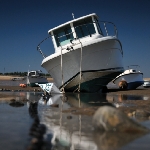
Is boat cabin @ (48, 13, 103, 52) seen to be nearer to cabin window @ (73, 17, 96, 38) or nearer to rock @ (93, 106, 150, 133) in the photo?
cabin window @ (73, 17, 96, 38)

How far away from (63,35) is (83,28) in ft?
5.53

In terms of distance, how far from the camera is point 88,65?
19.7m

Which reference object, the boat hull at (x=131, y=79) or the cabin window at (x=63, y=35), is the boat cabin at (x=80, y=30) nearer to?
the cabin window at (x=63, y=35)

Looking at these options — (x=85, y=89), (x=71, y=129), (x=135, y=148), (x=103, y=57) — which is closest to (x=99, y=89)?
(x=85, y=89)

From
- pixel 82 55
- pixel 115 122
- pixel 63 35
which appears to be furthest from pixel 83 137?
pixel 63 35

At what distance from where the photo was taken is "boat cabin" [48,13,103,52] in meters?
20.2

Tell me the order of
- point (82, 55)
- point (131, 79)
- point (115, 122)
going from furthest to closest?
point (131, 79), point (82, 55), point (115, 122)

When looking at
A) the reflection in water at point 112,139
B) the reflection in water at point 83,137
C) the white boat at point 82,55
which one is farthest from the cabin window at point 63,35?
the reflection in water at point 112,139

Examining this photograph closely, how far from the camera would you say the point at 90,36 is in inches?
794

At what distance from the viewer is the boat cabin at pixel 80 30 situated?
20203mm

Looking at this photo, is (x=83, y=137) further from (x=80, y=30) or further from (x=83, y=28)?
(x=83, y=28)

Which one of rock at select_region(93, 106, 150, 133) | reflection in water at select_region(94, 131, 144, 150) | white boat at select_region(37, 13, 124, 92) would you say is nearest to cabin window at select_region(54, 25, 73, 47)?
white boat at select_region(37, 13, 124, 92)

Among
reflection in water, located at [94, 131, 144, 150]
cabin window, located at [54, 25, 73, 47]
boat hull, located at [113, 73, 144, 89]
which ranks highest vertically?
cabin window, located at [54, 25, 73, 47]

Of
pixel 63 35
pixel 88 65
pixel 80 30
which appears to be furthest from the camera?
pixel 63 35
